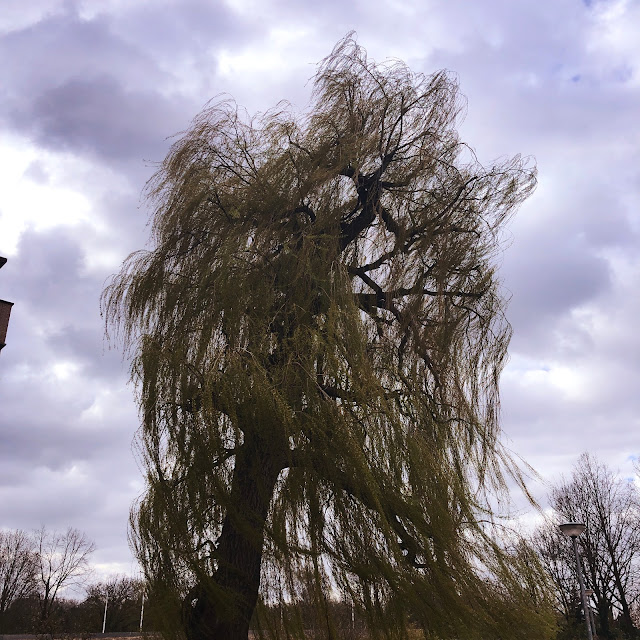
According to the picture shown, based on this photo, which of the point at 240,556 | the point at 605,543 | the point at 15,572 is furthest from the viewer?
the point at 15,572

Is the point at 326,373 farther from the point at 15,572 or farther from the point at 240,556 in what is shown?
the point at 15,572

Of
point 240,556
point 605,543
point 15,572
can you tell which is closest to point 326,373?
point 240,556

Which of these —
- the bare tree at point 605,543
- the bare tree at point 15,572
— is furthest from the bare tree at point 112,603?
the bare tree at point 605,543

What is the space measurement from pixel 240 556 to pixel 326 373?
2124mm

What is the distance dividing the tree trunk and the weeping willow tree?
0.08 feet

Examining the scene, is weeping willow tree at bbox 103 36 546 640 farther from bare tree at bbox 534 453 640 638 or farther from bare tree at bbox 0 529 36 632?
bare tree at bbox 0 529 36 632

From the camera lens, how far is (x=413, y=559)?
681 cm

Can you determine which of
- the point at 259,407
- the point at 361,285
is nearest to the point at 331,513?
the point at 259,407

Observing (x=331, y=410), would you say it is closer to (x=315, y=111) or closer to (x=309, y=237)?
(x=309, y=237)

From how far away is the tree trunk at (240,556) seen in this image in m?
6.72

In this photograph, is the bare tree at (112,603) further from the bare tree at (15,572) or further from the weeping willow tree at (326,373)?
the weeping willow tree at (326,373)

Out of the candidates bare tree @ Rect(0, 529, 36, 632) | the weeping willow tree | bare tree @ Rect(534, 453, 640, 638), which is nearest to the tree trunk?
the weeping willow tree

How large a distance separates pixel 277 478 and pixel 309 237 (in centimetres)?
314

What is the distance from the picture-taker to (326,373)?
7414 millimetres
